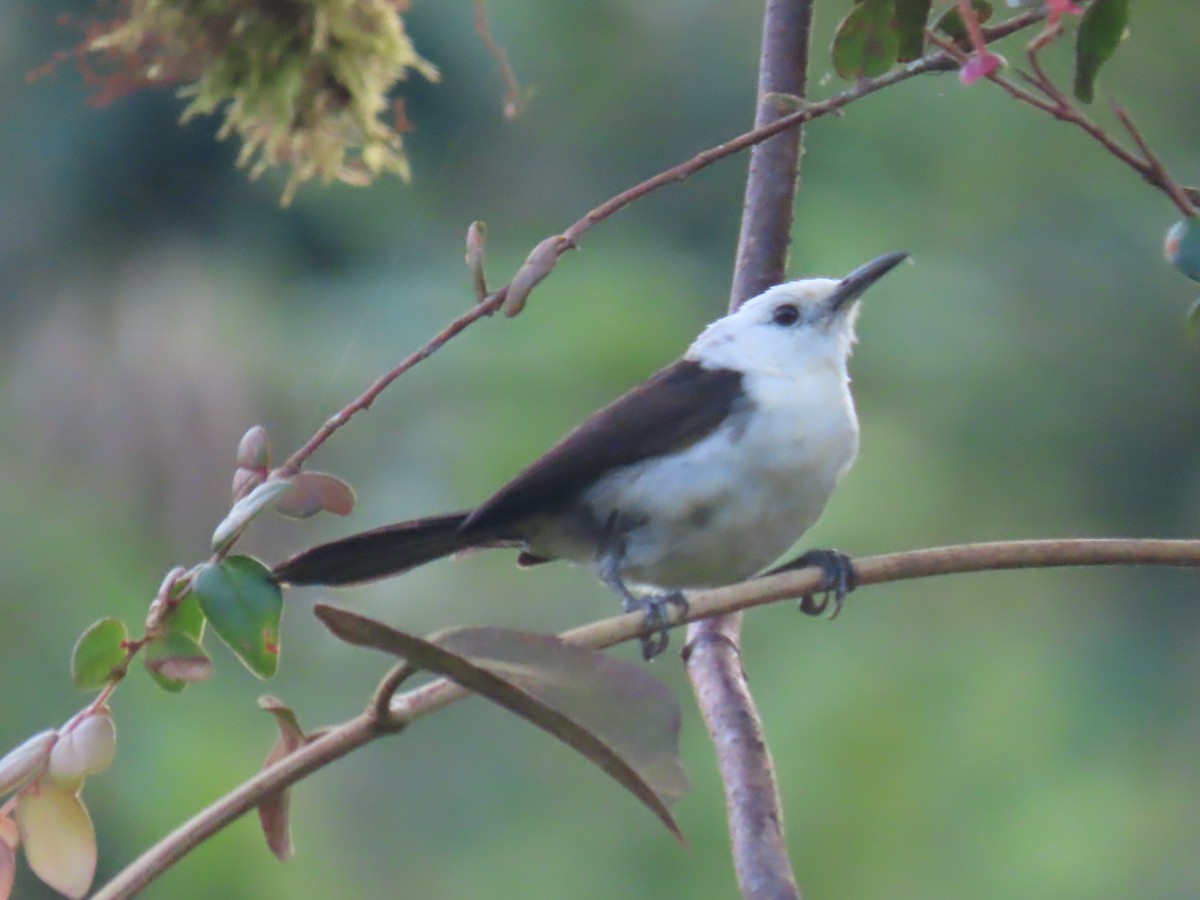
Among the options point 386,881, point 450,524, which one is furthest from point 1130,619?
point 450,524

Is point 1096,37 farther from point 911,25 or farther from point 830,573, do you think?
point 830,573

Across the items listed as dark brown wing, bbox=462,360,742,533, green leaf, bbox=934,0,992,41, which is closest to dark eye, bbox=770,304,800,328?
dark brown wing, bbox=462,360,742,533

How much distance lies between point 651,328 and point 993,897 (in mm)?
1556

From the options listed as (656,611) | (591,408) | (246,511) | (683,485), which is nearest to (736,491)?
(683,485)

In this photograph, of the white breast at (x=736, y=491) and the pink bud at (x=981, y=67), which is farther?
the white breast at (x=736, y=491)

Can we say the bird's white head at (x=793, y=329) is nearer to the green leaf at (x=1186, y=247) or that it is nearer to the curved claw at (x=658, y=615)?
the curved claw at (x=658, y=615)

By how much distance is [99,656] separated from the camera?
79 cm

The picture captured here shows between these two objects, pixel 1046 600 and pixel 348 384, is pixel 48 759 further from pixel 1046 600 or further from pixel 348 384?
pixel 1046 600

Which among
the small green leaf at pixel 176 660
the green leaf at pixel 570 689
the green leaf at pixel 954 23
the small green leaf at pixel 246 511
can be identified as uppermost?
the green leaf at pixel 954 23

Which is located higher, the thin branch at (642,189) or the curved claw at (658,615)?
the thin branch at (642,189)

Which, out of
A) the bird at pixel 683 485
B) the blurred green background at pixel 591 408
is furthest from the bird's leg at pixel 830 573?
the blurred green background at pixel 591 408

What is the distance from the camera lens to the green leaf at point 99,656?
0.78 m

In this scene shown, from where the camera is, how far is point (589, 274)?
4.25m

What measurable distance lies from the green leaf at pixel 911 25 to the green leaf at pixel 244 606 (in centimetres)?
50
